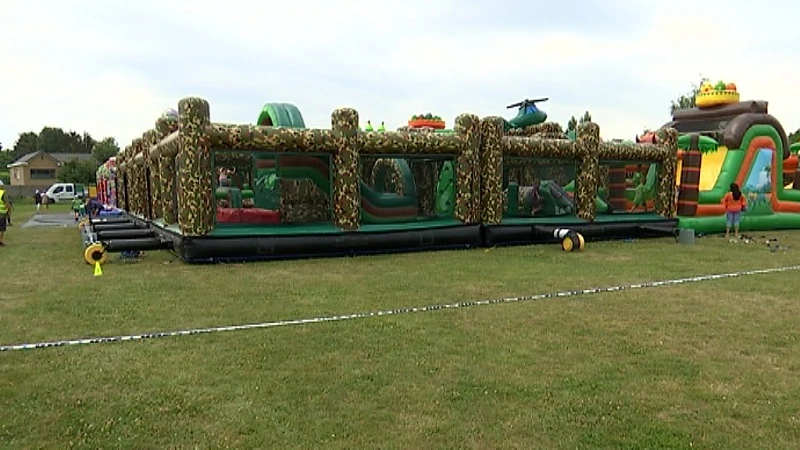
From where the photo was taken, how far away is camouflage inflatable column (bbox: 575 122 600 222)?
13008 mm

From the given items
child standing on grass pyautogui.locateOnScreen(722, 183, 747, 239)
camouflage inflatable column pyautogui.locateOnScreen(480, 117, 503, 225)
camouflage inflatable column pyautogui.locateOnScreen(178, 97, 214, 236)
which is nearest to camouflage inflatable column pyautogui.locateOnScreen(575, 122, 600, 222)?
camouflage inflatable column pyautogui.locateOnScreen(480, 117, 503, 225)

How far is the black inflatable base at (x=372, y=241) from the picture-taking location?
31.0 ft

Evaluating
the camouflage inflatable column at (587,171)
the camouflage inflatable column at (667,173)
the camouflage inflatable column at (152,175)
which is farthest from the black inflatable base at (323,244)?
the camouflage inflatable column at (667,173)

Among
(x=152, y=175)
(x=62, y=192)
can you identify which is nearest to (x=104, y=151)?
(x=62, y=192)

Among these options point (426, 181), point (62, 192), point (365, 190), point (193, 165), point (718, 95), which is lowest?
point (62, 192)

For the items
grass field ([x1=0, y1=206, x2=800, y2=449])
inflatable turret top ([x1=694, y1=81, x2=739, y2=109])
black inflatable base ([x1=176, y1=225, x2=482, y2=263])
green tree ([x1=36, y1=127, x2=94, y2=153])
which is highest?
green tree ([x1=36, y1=127, x2=94, y2=153])

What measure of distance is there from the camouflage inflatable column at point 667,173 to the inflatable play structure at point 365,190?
1.2 inches

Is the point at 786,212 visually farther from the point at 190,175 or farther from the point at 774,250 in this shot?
the point at 190,175

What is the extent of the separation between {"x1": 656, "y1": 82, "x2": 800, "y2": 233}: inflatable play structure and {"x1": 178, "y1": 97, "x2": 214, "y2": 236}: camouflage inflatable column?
11.1 m

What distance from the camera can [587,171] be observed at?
13.1 metres

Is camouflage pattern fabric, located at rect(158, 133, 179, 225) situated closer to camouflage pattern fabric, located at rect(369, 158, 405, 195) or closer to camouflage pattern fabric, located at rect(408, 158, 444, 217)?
camouflage pattern fabric, located at rect(369, 158, 405, 195)

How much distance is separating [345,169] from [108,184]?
20807mm

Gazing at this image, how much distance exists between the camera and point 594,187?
13.2 m

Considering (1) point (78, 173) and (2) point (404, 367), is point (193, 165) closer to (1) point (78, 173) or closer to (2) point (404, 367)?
(2) point (404, 367)
